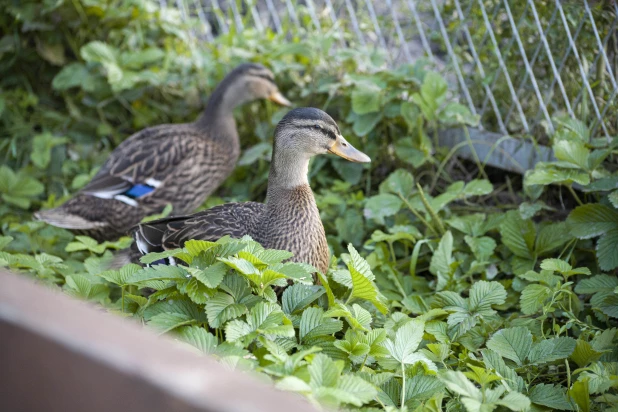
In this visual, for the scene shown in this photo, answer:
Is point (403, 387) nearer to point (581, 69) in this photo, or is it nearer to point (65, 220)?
point (581, 69)

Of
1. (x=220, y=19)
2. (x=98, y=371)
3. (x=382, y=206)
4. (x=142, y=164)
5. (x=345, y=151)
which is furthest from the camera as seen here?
(x=220, y=19)

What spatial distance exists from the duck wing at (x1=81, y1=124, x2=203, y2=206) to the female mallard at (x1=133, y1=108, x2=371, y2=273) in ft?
3.20

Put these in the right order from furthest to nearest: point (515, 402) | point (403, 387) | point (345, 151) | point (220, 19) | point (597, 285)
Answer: point (220, 19)
point (345, 151)
point (597, 285)
point (403, 387)
point (515, 402)

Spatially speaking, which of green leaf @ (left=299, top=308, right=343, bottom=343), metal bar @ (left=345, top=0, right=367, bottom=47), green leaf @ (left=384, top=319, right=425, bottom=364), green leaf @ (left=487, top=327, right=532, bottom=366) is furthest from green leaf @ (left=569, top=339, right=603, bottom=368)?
metal bar @ (left=345, top=0, right=367, bottom=47)

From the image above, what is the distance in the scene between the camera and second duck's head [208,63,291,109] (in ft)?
14.8

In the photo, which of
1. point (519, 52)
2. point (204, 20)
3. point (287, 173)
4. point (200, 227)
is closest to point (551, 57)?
point (519, 52)

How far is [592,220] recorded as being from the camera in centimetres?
305

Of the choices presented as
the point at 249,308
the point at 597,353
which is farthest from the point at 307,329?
the point at 597,353

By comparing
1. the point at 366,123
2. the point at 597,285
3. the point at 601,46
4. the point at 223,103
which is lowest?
the point at 597,285

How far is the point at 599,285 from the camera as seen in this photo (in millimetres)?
2793

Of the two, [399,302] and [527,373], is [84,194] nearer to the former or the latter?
[399,302]

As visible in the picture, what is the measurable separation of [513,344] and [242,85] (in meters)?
2.63

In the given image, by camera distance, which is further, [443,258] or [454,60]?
[454,60]

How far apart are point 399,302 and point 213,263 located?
3.76 ft
